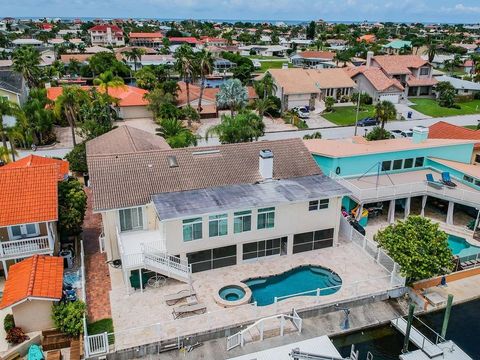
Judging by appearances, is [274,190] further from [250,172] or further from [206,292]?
[206,292]

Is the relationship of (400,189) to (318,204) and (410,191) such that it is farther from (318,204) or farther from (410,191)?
(318,204)

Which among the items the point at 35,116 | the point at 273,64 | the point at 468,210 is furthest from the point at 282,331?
the point at 273,64

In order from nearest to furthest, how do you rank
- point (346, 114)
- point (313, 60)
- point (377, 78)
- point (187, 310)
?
point (187, 310), point (346, 114), point (377, 78), point (313, 60)

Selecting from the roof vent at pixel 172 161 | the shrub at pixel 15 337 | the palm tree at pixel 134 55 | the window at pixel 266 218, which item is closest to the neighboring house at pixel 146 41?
the palm tree at pixel 134 55

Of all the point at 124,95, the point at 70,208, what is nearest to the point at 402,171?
the point at 70,208

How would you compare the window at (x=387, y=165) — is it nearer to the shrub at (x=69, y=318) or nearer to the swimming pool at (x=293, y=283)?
the swimming pool at (x=293, y=283)

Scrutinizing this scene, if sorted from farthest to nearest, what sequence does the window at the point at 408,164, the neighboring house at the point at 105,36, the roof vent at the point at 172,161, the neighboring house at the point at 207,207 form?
the neighboring house at the point at 105,36 → the window at the point at 408,164 → the roof vent at the point at 172,161 → the neighboring house at the point at 207,207

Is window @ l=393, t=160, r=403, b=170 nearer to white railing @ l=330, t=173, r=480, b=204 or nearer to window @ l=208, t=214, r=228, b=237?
white railing @ l=330, t=173, r=480, b=204

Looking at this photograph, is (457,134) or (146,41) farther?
(146,41)
